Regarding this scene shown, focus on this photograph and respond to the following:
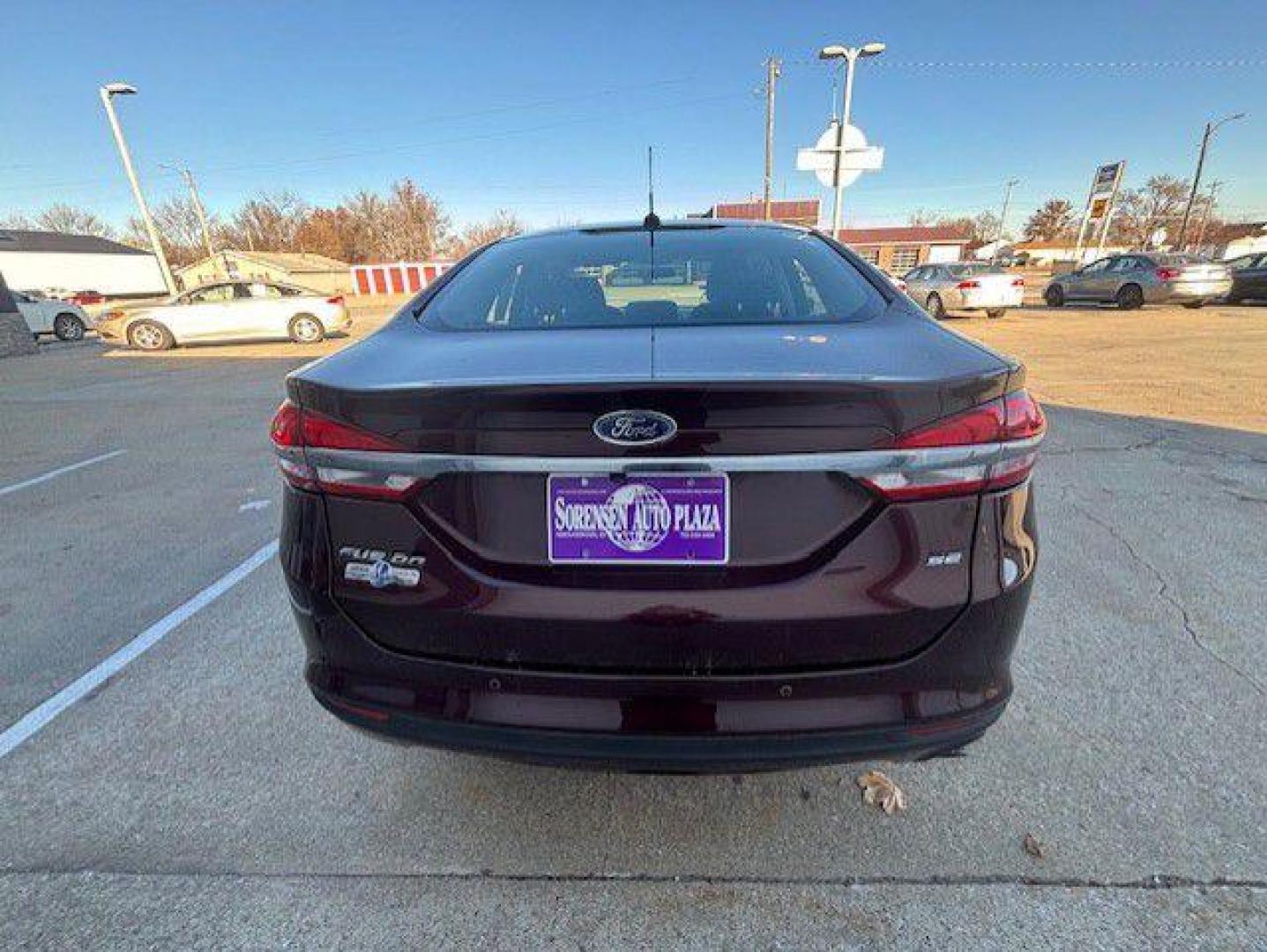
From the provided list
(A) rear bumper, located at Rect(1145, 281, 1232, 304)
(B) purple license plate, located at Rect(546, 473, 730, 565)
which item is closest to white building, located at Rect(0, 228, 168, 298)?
(A) rear bumper, located at Rect(1145, 281, 1232, 304)

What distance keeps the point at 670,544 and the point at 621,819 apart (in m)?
1.01

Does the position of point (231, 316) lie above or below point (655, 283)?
below

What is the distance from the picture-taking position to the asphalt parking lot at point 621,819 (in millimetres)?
1610

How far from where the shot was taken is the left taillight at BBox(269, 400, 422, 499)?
1413mm

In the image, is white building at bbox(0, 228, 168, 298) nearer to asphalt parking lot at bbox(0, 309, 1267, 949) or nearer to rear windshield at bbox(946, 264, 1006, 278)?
rear windshield at bbox(946, 264, 1006, 278)

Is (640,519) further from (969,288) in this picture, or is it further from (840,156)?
(969,288)

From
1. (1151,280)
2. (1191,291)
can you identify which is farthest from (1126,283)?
(1191,291)

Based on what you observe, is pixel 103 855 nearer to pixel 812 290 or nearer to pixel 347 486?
pixel 347 486

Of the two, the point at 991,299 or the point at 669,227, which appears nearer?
the point at 669,227

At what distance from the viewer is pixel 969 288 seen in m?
16.1

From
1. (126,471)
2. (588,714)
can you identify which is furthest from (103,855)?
(126,471)

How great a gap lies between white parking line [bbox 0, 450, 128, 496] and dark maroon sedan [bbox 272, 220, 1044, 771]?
18.0ft

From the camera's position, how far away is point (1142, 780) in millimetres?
1979

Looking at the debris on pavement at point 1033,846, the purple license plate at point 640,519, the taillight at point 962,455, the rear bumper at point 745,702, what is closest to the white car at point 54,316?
the rear bumper at point 745,702
